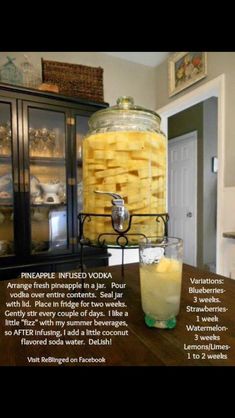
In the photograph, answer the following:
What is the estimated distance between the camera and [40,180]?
53.3 inches

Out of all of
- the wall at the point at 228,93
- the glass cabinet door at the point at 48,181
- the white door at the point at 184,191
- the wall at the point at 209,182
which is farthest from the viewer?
the white door at the point at 184,191

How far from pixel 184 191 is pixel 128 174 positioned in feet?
7.51

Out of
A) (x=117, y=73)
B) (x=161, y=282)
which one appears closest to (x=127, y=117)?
(x=161, y=282)

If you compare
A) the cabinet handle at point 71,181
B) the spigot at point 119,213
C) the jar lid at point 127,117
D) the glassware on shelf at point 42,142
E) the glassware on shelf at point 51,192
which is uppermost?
the glassware on shelf at point 42,142

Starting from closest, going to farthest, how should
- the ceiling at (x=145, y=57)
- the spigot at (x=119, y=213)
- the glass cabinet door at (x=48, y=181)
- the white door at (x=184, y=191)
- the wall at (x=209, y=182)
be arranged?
the spigot at (x=119, y=213)
the glass cabinet door at (x=48, y=181)
the ceiling at (x=145, y=57)
the wall at (x=209, y=182)
the white door at (x=184, y=191)

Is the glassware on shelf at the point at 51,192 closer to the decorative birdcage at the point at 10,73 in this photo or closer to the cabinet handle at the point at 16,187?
the cabinet handle at the point at 16,187

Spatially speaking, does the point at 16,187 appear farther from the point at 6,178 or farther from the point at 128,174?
the point at 128,174

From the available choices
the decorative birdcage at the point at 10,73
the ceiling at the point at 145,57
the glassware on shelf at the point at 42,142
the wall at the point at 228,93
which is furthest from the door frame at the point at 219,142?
the decorative birdcage at the point at 10,73

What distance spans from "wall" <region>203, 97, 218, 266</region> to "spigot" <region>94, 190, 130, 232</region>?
2.12m

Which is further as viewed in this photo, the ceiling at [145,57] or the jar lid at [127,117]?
the ceiling at [145,57]

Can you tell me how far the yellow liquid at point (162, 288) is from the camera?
32cm

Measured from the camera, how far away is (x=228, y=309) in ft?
1.25

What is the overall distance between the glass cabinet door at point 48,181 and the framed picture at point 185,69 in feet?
2.68
